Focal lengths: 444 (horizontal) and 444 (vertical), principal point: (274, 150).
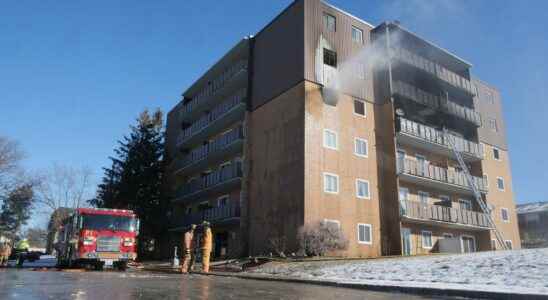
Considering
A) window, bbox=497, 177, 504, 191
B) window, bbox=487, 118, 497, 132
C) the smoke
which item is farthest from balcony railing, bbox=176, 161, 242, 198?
window, bbox=487, 118, 497, 132

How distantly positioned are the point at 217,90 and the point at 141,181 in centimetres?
1201

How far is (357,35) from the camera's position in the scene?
104 feet

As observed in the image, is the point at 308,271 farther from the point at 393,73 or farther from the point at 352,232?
the point at 393,73

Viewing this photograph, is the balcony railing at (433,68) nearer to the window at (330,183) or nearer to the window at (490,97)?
the window at (490,97)

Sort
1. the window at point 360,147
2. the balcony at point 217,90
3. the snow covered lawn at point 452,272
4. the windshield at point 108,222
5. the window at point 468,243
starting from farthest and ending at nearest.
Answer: the balcony at point 217,90, the window at point 468,243, the window at point 360,147, the windshield at point 108,222, the snow covered lawn at point 452,272

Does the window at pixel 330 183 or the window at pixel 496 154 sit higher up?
the window at pixel 496 154

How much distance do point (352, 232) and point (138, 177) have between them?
2353 cm

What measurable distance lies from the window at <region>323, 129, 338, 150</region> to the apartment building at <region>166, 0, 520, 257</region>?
0.23 ft

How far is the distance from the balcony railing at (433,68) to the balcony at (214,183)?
45.3ft

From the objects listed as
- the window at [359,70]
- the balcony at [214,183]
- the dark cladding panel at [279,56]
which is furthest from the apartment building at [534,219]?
the dark cladding panel at [279,56]

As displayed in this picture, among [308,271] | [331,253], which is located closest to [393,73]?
[331,253]

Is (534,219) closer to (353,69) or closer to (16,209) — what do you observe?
(353,69)

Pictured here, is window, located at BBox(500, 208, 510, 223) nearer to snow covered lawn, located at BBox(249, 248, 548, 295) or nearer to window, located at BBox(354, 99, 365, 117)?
window, located at BBox(354, 99, 365, 117)

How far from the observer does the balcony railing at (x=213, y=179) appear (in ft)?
104
